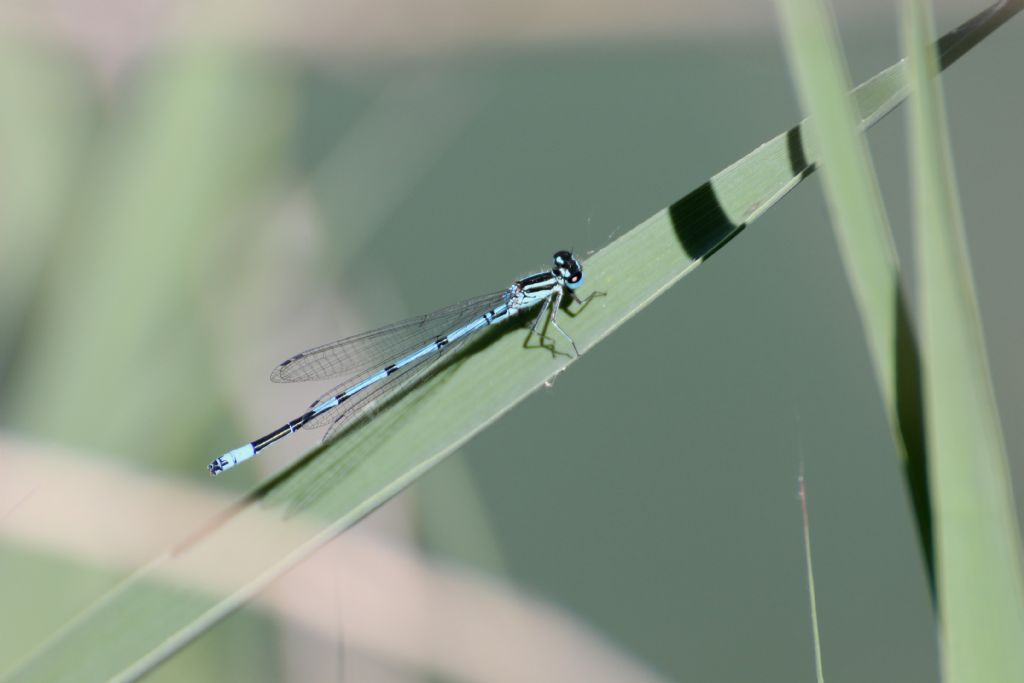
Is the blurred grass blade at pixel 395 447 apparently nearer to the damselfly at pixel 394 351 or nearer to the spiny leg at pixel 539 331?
the spiny leg at pixel 539 331

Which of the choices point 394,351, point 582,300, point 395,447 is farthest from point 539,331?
point 394,351

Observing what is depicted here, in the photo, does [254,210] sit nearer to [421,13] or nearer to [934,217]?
[421,13]

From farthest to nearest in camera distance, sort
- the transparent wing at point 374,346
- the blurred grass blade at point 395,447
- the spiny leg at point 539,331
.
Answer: the transparent wing at point 374,346
the spiny leg at point 539,331
the blurred grass blade at point 395,447

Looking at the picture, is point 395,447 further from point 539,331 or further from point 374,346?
point 374,346

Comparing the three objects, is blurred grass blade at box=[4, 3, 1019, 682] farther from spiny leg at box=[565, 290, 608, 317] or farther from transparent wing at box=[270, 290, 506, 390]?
transparent wing at box=[270, 290, 506, 390]

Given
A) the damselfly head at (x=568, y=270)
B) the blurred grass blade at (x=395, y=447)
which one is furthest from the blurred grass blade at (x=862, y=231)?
the damselfly head at (x=568, y=270)

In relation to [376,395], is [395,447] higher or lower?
lower
